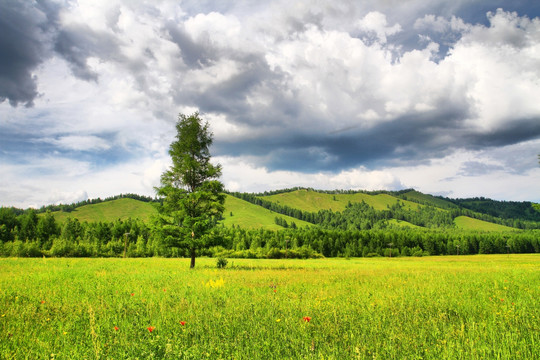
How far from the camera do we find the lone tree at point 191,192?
2338 centimetres

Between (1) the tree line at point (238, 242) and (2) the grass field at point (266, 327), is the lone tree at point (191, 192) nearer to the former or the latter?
(2) the grass field at point (266, 327)

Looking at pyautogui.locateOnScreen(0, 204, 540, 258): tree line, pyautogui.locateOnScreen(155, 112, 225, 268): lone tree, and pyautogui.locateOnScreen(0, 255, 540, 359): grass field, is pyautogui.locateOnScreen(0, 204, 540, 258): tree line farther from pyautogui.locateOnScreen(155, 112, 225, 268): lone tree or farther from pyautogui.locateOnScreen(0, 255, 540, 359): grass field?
pyautogui.locateOnScreen(0, 255, 540, 359): grass field

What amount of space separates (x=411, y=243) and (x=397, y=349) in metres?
145

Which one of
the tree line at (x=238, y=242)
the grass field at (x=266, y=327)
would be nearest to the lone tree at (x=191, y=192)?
the grass field at (x=266, y=327)

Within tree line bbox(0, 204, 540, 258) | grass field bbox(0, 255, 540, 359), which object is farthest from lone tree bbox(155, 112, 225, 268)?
tree line bbox(0, 204, 540, 258)

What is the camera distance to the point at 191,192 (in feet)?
80.0

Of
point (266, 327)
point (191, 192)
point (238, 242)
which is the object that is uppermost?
point (191, 192)

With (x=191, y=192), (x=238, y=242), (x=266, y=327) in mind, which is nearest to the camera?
(x=266, y=327)

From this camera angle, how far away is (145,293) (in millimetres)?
10602

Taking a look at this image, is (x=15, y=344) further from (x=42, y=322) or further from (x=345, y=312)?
(x=345, y=312)

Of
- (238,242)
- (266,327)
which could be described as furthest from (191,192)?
(238,242)

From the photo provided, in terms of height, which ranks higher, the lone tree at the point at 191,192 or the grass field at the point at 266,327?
the lone tree at the point at 191,192

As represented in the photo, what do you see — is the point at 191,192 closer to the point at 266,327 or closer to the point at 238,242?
the point at 266,327

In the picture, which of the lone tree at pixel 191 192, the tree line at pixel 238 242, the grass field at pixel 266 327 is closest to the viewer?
the grass field at pixel 266 327
